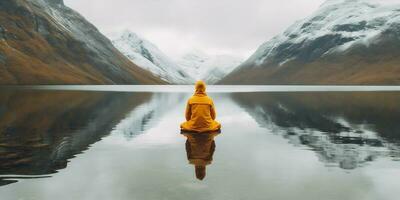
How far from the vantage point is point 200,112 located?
27250mm

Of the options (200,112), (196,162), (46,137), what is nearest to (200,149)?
(196,162)

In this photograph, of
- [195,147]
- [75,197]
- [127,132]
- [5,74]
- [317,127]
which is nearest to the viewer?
[75,197]

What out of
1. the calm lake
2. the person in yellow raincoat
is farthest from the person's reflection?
the person in yellow raincoat

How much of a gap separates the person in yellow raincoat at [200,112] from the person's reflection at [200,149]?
1.55 feet

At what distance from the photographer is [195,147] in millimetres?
23734

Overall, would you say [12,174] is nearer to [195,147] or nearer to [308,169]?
[195,147]

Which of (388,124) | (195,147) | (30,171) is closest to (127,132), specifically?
(195,147)

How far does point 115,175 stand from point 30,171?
3283mm

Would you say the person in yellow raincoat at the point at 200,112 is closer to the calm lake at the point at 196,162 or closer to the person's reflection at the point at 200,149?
the person's reflection at the point at 200,149

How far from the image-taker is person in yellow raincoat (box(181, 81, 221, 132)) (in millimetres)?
26641

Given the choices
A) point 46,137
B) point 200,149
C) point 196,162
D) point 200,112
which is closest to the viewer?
point 196,162

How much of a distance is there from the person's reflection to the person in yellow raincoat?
1.55ft

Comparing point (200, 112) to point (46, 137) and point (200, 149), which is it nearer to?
point (200, 149)

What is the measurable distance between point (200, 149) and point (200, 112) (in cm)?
458
